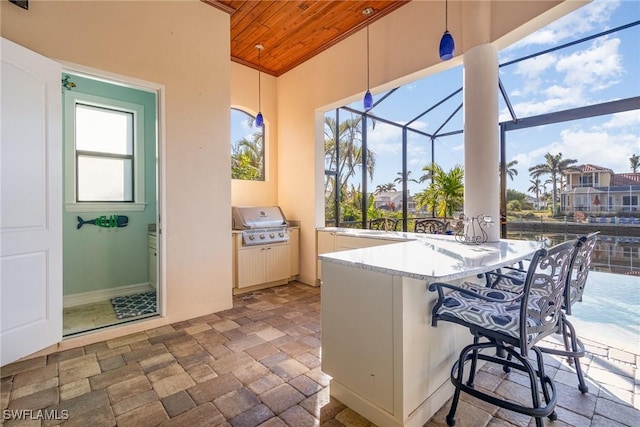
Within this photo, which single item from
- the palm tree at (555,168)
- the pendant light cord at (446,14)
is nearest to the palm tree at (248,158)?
the pendant light cord at (446,14)

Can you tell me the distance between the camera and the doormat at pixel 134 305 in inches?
124

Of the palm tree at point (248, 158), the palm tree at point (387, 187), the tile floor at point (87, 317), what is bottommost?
the tile floor at point (87, 317)

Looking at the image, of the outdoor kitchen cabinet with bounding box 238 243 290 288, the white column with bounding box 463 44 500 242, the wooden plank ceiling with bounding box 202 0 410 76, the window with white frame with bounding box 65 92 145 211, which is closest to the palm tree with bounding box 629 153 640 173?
the white column with bounding box 463 44 500 242

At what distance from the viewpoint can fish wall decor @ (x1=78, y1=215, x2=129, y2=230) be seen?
11.5 feet

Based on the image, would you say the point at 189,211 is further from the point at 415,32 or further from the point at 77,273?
the point at 415,32

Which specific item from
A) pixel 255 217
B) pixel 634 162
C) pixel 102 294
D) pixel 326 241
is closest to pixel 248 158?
pixel 255 217

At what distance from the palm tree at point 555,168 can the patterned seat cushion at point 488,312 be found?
2115 millimetres

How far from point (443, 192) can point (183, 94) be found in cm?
386

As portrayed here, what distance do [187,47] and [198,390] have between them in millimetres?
3137

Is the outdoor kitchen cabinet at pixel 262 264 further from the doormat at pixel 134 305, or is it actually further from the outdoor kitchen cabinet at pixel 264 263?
the doormat at pixel 134 305

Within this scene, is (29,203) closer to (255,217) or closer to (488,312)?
(255,217)

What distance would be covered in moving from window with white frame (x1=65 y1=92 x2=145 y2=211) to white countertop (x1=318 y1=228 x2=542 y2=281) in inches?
129

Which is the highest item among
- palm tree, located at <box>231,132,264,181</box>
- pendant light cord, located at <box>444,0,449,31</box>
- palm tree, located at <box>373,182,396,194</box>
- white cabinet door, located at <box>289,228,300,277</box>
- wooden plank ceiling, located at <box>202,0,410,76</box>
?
wooden plank ceiling, located at <box>202,0,410,76</box>

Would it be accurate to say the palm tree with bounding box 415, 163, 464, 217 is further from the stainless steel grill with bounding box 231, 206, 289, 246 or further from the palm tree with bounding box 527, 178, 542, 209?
the stainless steel grill with bounding box 231, 206, 289, 246
